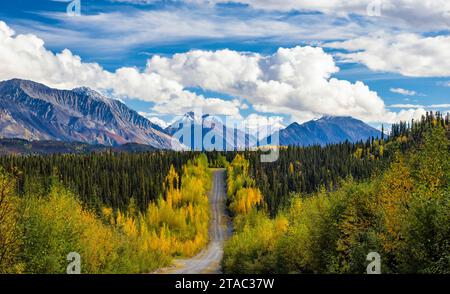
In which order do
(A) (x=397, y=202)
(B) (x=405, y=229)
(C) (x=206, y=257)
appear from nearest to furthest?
(B) (x=405, y=229) → (A) (x=397, y=202) → (C) (x=206, y=257)

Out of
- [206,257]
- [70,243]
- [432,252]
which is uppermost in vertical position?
[432,252]

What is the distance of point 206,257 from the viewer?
7200 inches

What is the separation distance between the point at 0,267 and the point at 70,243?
20.0 meters

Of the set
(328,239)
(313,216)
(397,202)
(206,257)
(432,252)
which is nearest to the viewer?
(432,252)

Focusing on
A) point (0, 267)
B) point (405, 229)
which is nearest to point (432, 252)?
point (405, 229)
